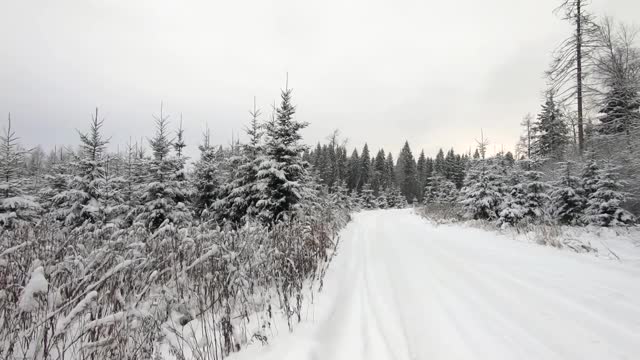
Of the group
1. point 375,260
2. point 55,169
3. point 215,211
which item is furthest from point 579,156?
point 55,169

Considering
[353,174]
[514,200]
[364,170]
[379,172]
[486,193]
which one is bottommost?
[514,200]

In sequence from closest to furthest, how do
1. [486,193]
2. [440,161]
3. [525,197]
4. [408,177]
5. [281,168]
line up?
[281,168] → [525,197] → [486,193] → [408,177] → [440,161]

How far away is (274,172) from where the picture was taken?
36.1 ft

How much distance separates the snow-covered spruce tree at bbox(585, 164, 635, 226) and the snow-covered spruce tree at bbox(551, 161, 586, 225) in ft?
3.07

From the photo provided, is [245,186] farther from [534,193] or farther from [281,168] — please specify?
[534,193]

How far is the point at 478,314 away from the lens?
11.3ft

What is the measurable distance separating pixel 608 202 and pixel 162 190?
16518 mm

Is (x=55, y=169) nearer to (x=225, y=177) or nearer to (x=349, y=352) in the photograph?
(x=225, y=177)

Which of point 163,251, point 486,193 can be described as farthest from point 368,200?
point 163,251

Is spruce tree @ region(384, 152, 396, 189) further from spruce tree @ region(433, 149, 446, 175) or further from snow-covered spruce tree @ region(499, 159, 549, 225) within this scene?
snow-covered spruce tree @ region(499, 159, 549, 225)

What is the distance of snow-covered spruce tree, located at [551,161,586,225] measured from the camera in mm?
12055

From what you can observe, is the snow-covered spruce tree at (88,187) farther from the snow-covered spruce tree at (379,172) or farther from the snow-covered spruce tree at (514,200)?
the snow-covered spruce tree at (379,172)

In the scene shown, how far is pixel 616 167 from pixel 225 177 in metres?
16.7

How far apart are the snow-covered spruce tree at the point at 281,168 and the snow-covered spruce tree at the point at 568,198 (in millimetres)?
10367
